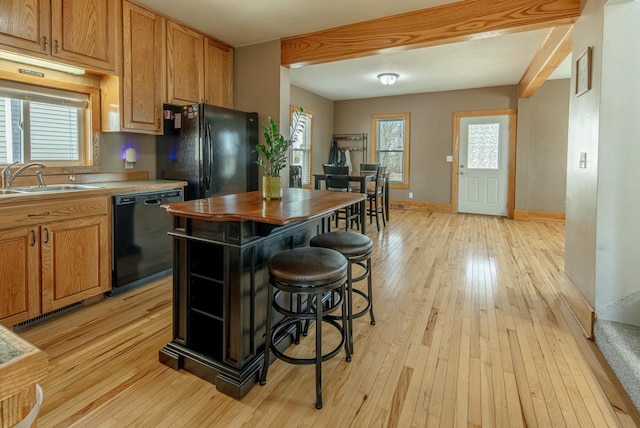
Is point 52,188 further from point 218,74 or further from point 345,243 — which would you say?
point 345,243

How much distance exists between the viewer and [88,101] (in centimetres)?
314

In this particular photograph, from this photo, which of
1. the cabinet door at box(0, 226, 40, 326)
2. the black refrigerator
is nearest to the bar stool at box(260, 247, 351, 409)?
the cabinet door at box(0, 226, 40, 326)

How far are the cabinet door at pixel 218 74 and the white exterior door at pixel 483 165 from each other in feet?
16.0

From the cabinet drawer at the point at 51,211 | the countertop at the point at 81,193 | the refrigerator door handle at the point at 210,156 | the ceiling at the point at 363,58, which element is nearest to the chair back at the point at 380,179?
the ceiling at the point at 363,58

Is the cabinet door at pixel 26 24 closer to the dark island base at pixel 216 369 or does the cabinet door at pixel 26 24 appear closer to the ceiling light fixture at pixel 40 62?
the ceiling light fixture at pixel 40 62

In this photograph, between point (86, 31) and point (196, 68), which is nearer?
point (86, 31)

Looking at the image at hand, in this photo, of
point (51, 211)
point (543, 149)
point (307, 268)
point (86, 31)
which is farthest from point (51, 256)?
point (543, 149)

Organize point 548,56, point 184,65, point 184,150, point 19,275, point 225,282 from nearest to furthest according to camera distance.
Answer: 1. point 225,282
2. point 19,275
3. point 184,150
4. point 184,65
5. point 548,56

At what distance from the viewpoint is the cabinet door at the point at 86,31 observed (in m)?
2.59

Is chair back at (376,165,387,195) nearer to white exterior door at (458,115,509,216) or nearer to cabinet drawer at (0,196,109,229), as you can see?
white exterior door at (458,115,509,216)

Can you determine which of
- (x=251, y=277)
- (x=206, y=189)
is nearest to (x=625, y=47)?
(x=251, y=277)

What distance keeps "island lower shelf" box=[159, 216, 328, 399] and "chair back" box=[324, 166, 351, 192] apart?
3.15m

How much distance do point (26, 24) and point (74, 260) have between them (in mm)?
1633

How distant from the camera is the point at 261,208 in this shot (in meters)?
1.79
